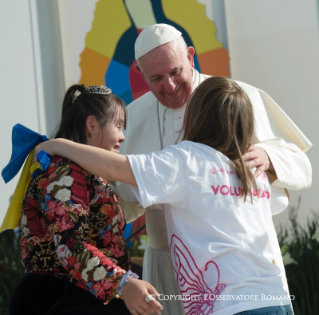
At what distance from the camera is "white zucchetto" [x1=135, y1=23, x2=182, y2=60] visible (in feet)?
9.47

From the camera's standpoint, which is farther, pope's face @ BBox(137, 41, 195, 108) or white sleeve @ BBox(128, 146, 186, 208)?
→ pope's face @ BBox(137, 41, 195, 108)

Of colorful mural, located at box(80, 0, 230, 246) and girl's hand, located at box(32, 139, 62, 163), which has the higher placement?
colorful mural, located at box(80, 0, 230, 246)

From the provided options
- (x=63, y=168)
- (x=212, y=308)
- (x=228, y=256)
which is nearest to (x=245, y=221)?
(x=228, y=256)

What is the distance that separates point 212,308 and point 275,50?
3.35 meters

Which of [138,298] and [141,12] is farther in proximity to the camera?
[141,12]

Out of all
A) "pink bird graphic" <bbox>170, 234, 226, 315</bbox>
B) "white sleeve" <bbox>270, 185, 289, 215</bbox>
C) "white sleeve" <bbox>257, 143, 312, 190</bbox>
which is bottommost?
"pink bird graphic" <bbox>170, 234, 226, 315</bbox>

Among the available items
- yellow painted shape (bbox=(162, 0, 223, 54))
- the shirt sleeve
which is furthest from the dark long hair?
yellow painted shape (bbox=(162, 0, 223, 54))

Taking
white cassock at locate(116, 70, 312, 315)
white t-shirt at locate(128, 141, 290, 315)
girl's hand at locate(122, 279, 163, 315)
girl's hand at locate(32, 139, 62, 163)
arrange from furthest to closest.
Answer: white cassock at locate(116, 70, 312, 315), girl's hand at locate(32, 139, 62, 163), white t-shirt at locate(128, 141, 290, 315), girl's hand at locate(122, 279, 163, 315)

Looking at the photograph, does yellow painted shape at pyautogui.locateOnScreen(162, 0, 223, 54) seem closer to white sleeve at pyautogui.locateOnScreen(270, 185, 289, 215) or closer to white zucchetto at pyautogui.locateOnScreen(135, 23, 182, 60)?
white zucchetto at pyautogui.locateOnScreen(135, 23, 182, 60)

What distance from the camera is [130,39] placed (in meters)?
4.95

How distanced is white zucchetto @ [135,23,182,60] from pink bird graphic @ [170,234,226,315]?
1256 mm

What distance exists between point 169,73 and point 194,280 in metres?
1.26

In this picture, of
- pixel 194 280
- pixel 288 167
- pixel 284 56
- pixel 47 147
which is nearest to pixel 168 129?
pixel 288 167

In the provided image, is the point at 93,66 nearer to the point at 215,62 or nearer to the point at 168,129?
the point at 215,62
